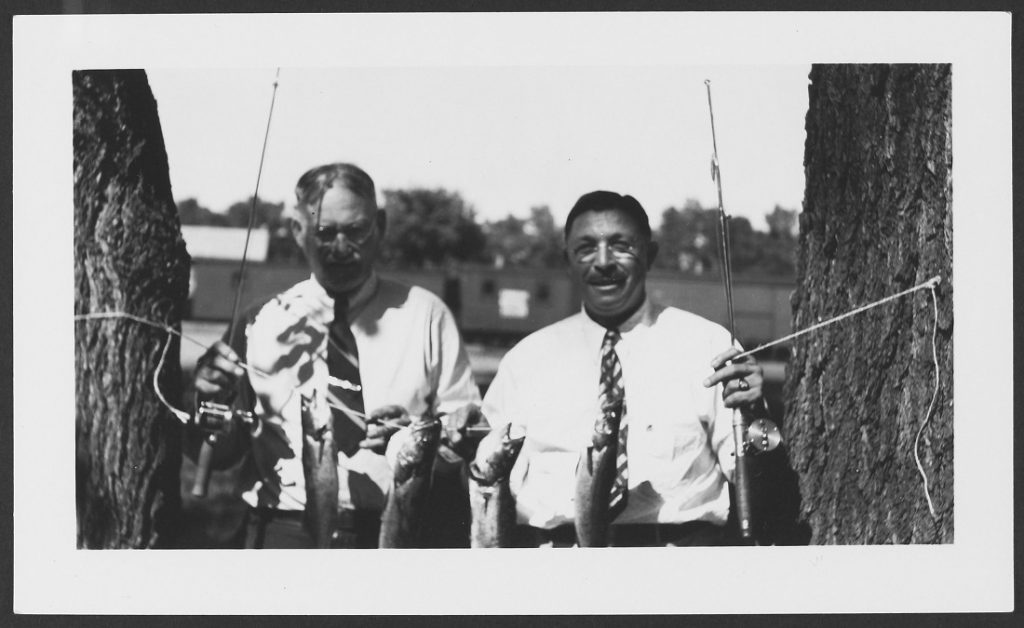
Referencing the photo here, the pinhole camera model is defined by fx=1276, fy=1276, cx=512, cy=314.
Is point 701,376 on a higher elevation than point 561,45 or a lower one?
lower

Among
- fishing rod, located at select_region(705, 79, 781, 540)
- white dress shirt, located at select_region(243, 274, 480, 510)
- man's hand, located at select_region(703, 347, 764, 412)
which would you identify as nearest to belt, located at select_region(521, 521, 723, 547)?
fishing rod, located at select_region(705, 79, 781, 540)

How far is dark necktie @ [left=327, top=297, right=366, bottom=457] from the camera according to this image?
4707 mm

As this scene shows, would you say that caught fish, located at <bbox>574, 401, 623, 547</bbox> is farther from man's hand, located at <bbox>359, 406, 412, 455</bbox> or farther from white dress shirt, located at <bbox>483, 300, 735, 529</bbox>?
man's hand, located at <bbox>359, 406, 412, 455</bbox>

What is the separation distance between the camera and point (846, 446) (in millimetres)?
4848

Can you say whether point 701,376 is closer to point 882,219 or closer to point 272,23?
point 882,219

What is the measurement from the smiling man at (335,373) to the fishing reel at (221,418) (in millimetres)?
26

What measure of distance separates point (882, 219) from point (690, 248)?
75 centimetres

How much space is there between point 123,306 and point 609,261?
1.83m

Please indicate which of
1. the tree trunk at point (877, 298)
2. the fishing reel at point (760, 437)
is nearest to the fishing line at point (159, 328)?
the fishing reel at point (760, 437)

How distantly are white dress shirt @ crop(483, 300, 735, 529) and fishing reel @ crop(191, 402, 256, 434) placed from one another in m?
0.90

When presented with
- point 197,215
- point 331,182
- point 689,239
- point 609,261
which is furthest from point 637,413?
point 197,215

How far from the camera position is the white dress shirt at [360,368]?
4699 mm

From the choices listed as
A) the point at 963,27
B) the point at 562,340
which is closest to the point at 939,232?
the point at 963,27

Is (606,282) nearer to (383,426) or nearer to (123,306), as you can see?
(383,426)
